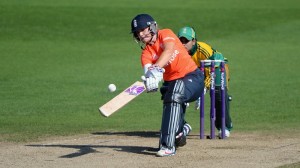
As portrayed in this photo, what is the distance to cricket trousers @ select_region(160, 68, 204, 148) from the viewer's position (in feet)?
35.5

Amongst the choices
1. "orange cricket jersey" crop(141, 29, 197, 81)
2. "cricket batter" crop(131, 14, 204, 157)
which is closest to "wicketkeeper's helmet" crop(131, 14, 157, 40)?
"cricket batter" crop(131, 14, 204, 157)

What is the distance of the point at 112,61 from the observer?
2516cm

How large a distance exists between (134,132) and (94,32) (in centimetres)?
1849

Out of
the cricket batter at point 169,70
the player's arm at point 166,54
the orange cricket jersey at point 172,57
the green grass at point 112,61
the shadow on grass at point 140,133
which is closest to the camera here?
the player's arm at point 166,54

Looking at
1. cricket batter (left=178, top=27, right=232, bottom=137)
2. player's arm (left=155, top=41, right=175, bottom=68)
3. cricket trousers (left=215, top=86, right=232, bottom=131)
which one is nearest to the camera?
player's arm (left=155, top=41, right=175, bottom=68)

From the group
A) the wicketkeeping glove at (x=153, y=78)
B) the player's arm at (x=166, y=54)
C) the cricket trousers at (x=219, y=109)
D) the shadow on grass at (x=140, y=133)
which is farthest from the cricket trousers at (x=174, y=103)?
the shadow on grass at (x=140, y=133)

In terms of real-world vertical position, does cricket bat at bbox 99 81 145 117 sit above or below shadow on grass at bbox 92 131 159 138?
above

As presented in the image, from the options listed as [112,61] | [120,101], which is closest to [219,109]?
[120,101]

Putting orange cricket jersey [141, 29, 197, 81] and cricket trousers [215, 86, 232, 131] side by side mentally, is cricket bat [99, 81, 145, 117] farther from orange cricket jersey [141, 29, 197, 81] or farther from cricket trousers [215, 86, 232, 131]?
cricket trousers [215, 86, 232, 131]

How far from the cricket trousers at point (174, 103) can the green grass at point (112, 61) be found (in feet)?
9.54

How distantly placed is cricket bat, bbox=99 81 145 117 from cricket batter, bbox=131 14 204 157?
25 cm

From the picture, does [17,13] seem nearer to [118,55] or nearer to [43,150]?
[118,55]

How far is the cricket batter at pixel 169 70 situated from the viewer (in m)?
10.8

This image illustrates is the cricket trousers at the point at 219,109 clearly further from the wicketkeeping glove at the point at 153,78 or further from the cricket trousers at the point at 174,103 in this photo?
the wicketkeeping glove at the point at 153,78
